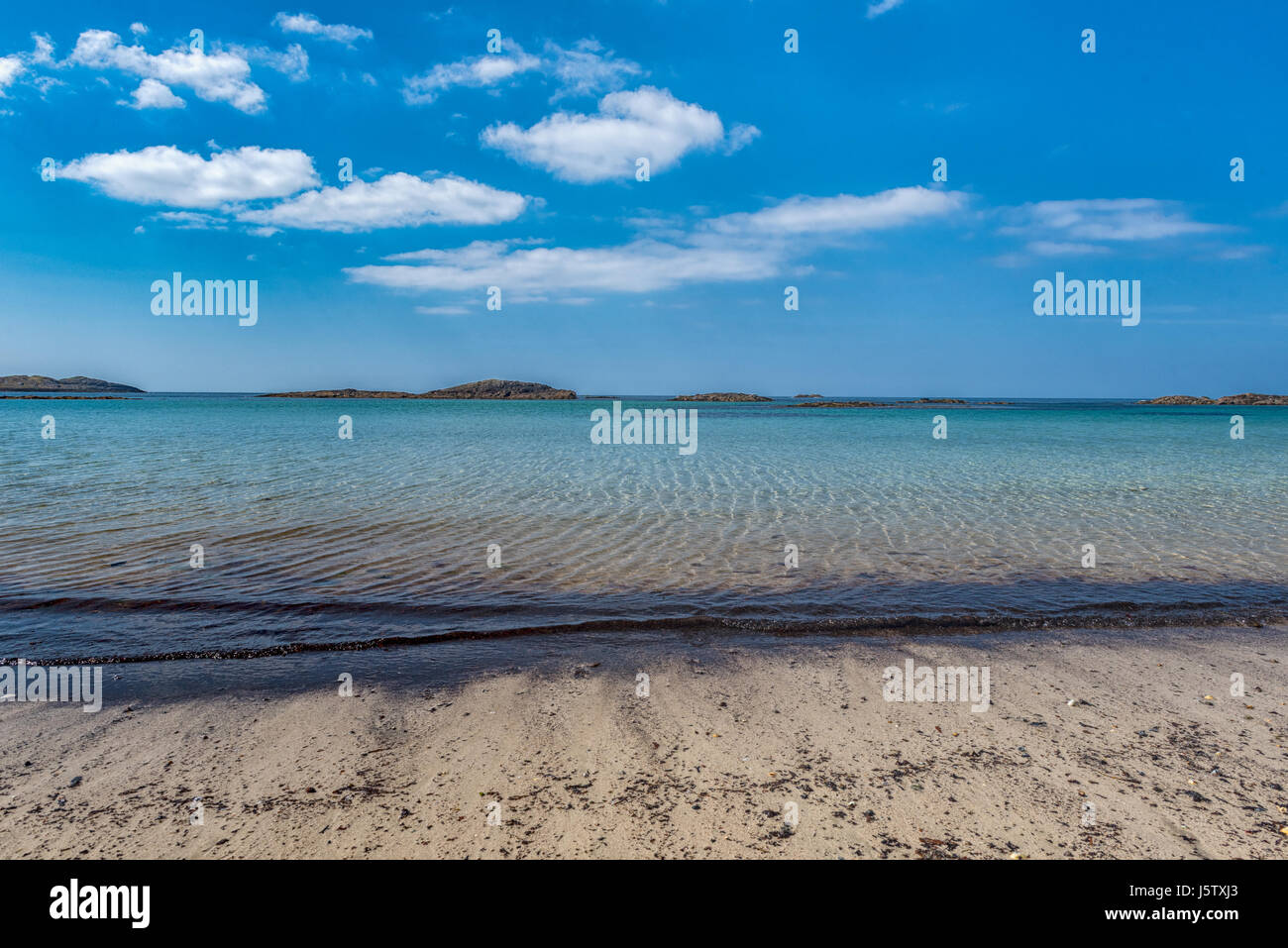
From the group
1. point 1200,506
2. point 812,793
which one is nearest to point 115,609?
point 812,793

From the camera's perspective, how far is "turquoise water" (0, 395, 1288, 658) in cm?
915

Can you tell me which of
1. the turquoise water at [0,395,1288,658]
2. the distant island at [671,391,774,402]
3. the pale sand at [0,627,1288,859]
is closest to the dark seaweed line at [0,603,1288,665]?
the turquoise water at [0,395,1288,658]

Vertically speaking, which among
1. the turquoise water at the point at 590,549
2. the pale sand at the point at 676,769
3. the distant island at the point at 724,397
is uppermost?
the distant island at the point at 724,397

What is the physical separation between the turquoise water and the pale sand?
7.17 feet

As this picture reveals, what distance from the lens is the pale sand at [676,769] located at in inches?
Answer: 164

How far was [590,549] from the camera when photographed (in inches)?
506

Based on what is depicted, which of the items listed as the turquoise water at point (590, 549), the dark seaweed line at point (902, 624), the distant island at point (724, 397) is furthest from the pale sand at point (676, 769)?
the distant island at point (724, 397)

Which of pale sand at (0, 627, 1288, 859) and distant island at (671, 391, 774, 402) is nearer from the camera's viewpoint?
pale sand at (0, 627, 1288, 859)

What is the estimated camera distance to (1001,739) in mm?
5504

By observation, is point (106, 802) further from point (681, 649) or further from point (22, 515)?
point (22, 515)

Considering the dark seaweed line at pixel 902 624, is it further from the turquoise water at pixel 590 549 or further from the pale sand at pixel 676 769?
the pale sand at pixel 676 769

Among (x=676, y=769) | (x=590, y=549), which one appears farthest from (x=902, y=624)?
(x=590, y=549)

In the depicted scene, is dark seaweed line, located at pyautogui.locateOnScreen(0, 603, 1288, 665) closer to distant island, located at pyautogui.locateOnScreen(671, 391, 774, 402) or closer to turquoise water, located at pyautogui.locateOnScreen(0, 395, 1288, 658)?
turquoise water, located at pyautogui.locateOnScreen(0, 395, 1288, 658)

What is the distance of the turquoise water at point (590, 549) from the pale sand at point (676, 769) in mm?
2187
